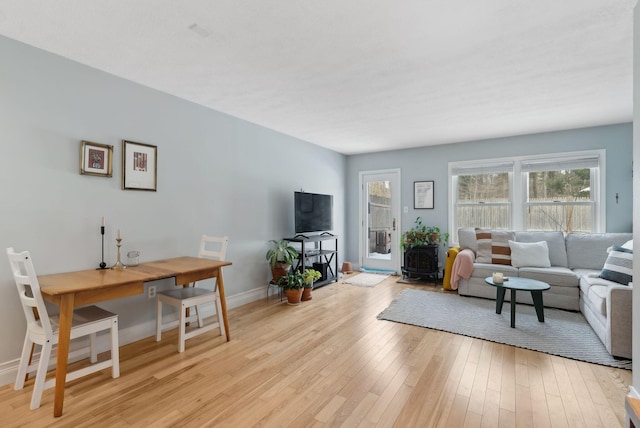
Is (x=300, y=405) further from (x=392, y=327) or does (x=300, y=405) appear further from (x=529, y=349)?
(x=529, y=349)

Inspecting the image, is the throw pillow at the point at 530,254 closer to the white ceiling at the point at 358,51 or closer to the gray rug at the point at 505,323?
the gray rug at the point at 505,323

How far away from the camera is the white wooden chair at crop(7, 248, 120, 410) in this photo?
6.25 ft

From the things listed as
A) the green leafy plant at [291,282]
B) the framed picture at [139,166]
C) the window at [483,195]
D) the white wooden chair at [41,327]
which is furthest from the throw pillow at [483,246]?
the white wooden chair at [41,327]

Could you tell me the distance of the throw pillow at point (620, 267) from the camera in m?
3.11

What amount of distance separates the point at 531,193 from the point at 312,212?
11.2 feet

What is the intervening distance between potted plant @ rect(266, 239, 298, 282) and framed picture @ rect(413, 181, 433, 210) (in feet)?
8.73

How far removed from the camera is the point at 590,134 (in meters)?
4.46

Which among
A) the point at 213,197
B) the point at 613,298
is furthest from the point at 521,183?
the point at 213,197

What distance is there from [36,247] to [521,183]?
19.4ft

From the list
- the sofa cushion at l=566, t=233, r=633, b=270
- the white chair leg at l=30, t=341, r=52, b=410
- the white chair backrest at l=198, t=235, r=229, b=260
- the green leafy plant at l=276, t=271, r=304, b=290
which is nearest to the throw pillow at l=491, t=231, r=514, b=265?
the sofa cushion at l=566, t=233, r=633, b=270

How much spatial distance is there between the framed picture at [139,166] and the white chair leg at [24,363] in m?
1.35

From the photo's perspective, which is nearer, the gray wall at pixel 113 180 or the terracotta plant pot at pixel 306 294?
the gray wall at pixel 113 180

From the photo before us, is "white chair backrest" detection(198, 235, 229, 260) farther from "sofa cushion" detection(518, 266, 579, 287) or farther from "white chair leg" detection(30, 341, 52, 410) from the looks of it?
"sofa cushion" detection(518, 266, 579, 287)

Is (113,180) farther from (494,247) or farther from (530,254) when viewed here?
(530,254)
